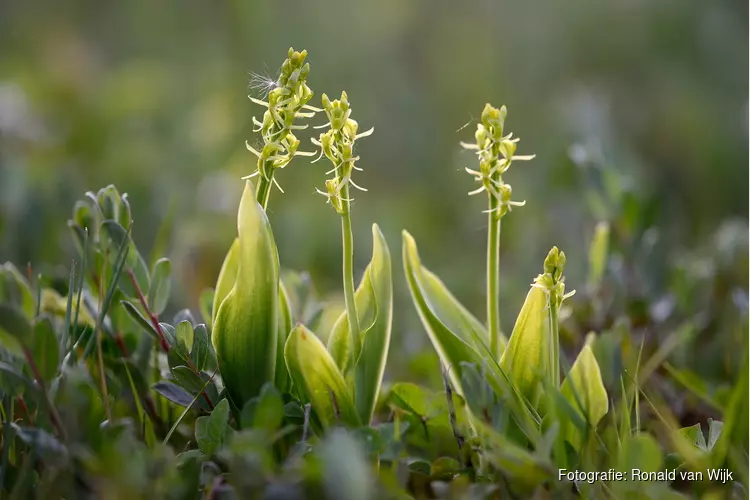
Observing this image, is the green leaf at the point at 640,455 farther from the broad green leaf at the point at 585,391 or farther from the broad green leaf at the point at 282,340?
the broad green leaf at the point at 282,340

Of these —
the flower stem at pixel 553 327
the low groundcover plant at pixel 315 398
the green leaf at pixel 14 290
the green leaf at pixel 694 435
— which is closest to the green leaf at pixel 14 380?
the low groundcover plant at pixel 315 398

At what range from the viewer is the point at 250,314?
0.77m

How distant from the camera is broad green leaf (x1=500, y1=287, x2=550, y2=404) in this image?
0.77m

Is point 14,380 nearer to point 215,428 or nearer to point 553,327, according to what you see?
point 215,428

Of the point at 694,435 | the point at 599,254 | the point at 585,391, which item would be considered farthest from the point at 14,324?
the point at 599,254

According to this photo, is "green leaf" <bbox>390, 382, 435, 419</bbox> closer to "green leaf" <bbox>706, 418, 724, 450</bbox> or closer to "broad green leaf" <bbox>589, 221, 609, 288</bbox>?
"green leaf" <bbox>706, 418, 724, 450</bbox>

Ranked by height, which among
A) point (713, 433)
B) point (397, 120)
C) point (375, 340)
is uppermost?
point (397, 120)

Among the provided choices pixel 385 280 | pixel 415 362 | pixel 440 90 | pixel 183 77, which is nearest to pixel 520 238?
pixel 415 362

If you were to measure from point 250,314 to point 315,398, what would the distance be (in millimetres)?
100

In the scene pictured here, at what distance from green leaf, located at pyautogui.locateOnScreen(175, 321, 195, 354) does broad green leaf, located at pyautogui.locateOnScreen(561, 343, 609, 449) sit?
362 mm

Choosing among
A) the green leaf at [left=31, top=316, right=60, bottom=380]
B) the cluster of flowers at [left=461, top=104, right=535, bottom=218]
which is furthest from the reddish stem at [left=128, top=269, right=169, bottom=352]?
the cluster of flowers at [left=461, top=104, right=535, bottom=218]

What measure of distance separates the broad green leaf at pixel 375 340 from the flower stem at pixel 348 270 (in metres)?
0.02

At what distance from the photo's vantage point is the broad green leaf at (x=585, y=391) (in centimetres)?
75

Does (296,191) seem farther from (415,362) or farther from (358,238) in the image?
(415,362)
